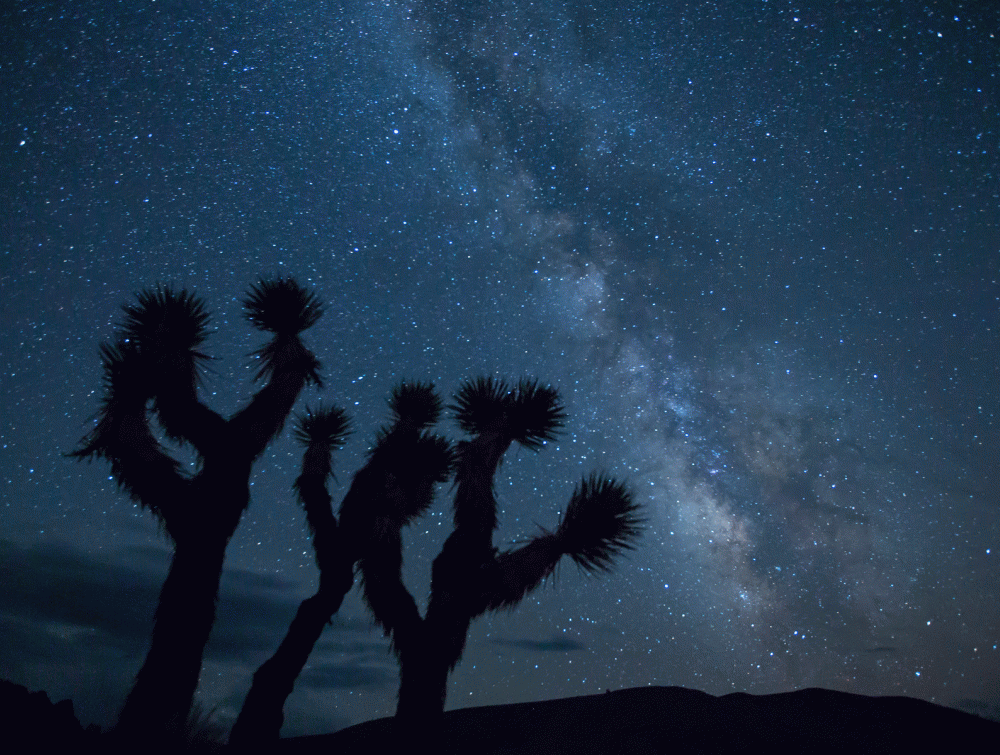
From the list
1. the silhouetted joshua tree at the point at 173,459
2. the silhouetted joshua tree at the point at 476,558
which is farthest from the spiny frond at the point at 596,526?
the silhouetted joshua tree at the point at 173,459

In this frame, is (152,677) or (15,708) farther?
(152,677)

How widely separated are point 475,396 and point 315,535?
3119mm

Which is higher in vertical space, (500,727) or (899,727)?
(899,727)

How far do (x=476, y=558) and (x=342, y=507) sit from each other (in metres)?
2.22

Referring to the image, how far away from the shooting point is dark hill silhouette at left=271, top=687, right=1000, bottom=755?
746cm

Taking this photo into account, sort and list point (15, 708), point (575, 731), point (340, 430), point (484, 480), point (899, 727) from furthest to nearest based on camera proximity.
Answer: point (340, 430), point (575, 731), point (484, 480), point (899, 727), point (15, 708)

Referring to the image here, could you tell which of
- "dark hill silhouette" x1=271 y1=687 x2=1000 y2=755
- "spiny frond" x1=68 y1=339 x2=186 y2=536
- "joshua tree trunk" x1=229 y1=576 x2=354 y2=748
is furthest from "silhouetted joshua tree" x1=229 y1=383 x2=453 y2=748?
"spiny frond" x1=68 y1=339 x2=186 y2=536

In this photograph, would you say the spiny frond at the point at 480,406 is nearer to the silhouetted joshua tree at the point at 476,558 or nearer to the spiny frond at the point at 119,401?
the silhouetted joshua tree at the point at 476,558

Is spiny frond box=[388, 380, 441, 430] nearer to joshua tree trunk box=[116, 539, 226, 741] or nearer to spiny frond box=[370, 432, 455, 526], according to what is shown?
spiny frond box=[370, 432, 455, 526]

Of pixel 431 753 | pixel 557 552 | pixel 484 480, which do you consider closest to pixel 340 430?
pixel 484 480

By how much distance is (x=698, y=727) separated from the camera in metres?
8.48

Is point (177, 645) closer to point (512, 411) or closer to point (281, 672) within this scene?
point (281, 672)

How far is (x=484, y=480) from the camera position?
8352 millimetres

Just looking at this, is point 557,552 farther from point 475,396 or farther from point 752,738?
point 752,738
